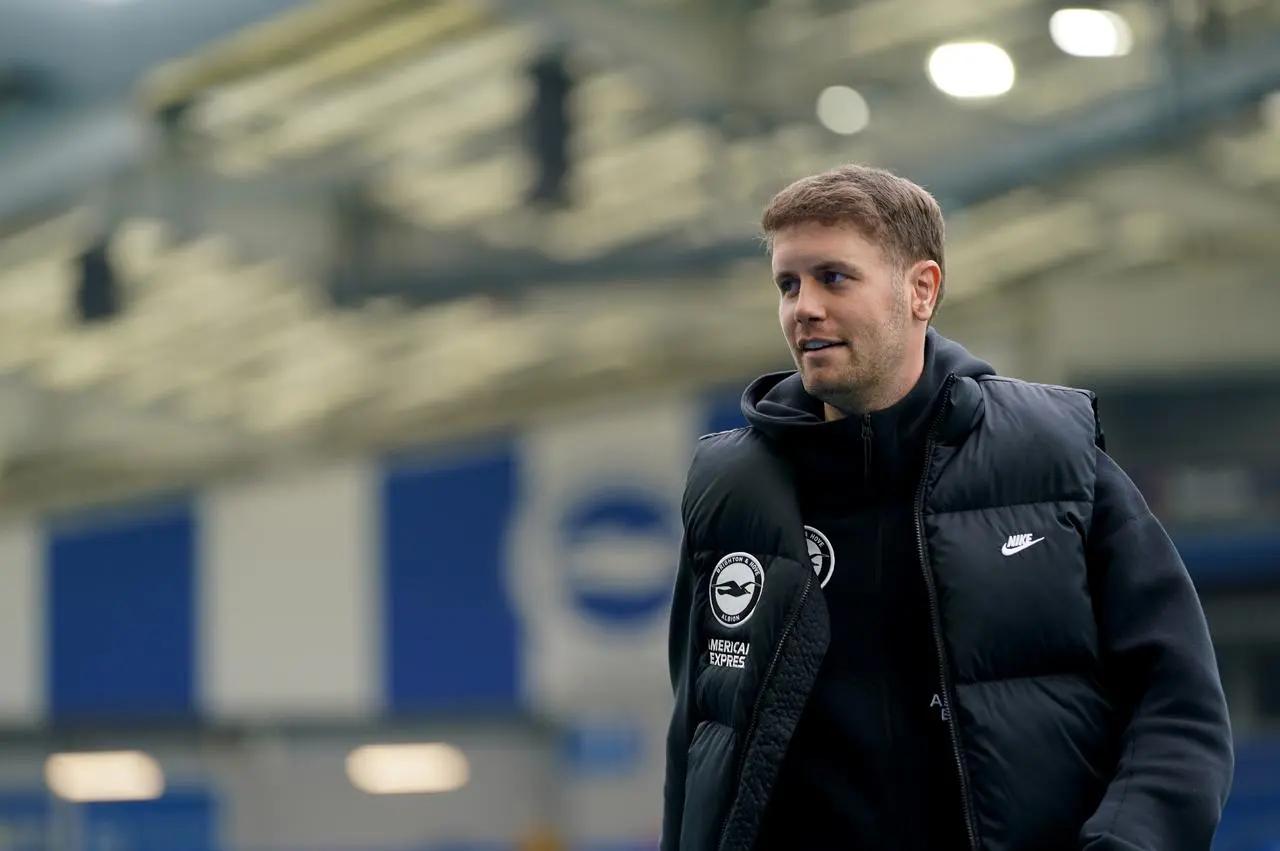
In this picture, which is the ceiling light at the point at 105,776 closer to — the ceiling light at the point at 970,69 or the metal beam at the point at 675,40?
the metal beam at the point at 675,40

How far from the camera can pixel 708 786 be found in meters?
2.00

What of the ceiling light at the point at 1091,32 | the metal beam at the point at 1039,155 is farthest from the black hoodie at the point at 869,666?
the ceiling light at the point at 1091,32

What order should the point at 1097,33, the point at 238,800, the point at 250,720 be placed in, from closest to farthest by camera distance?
the point at 1097,33, the point at 238,800, the point at 250,720

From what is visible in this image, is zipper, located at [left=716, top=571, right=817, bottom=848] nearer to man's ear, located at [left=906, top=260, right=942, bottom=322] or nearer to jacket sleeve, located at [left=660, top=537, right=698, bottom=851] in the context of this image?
jacket sleeve, located at [left=660, top=537, right=698, bottom=851]

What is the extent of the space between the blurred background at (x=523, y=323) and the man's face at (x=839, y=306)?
22.1 ft

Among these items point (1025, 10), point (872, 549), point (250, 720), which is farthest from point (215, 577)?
point (872, 549)

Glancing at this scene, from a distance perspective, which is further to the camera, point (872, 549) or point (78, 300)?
point (78, 300)

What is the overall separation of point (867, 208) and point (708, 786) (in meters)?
0.56

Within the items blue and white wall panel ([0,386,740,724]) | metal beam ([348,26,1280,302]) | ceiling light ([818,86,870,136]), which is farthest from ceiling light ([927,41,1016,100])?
blue and white wall panel ([0,386,740,724])

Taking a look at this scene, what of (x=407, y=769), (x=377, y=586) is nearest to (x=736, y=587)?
(x=407, y=769)

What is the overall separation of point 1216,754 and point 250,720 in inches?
489

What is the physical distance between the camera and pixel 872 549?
2002 mm

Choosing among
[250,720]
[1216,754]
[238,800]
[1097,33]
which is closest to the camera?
[1216,754]

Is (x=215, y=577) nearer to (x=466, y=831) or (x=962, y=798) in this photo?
(x=466, y=831)
